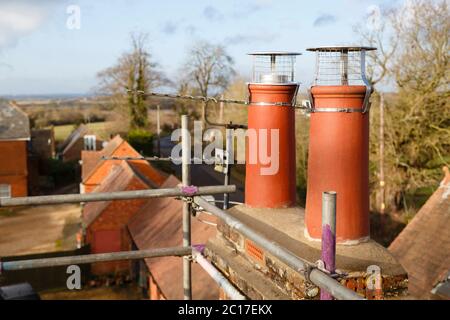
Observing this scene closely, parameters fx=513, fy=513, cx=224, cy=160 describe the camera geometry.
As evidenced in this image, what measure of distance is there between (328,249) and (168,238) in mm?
12492

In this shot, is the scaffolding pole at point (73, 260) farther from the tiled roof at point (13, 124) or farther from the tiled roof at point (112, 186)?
the tiled roof at point (13, 124)

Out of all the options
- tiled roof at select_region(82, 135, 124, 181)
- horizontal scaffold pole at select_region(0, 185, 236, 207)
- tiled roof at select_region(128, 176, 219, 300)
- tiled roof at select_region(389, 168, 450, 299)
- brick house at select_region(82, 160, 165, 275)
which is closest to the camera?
horizontal scaffold pole at select_region(0, 185, 236, 207)

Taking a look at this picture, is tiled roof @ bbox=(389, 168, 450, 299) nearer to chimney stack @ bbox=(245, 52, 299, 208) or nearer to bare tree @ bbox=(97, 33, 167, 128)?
A: chimney stack @ bbox=(245, 52, 299, 208)

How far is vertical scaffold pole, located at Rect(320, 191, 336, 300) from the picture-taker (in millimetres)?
3023

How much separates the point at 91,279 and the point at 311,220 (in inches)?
697

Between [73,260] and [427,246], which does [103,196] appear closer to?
[73,260]

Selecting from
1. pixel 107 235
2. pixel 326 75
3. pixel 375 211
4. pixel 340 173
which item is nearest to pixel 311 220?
pixel 340 173

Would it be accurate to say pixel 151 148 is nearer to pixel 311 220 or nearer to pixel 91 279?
pixel 91 279

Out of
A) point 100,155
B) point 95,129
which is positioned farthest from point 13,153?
point 95,129

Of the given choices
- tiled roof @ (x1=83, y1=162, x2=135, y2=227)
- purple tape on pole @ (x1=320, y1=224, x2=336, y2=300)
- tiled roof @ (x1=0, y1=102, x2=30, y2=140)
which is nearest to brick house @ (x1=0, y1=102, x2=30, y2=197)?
tiled roof @ (x1=0, y1=102, x2=30, y2=140)

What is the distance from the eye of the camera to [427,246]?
38.4 feet

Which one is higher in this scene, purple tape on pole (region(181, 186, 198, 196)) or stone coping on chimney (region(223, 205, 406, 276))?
purple tape on pole (region(181, 186, 198, 196))
